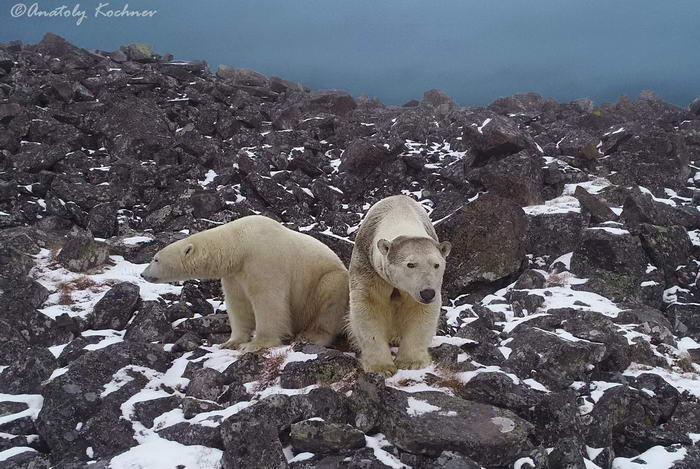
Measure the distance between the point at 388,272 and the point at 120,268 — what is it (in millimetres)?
7956

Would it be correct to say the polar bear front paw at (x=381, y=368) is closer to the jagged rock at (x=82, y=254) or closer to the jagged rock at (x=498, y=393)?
the jagged rock at (x=498, y=393)

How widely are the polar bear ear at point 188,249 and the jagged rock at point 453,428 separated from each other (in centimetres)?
389

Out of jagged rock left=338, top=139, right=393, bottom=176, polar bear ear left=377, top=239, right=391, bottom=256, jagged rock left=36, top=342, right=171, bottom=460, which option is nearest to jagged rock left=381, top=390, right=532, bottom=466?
polar bear ear left=377, top=239, right=391, bottom=256

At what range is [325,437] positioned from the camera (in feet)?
18.9

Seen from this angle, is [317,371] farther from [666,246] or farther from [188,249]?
[666,246]

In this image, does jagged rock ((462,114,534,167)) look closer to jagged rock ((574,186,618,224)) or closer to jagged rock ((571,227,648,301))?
jagged rock ((574,186,618,224))

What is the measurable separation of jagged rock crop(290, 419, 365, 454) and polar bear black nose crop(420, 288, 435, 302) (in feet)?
4.93

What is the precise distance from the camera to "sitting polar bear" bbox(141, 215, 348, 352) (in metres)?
8.35

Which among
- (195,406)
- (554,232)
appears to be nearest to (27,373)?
(195,406)

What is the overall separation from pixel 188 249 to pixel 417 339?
3701 mm

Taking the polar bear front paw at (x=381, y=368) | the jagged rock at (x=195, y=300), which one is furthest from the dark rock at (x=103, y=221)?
the polar bear front paw at (x=381, y=368)

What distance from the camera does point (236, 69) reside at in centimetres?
3897

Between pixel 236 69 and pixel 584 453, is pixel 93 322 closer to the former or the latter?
pixel 584 453

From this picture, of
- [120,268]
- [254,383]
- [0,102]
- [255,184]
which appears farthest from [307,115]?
[254,383]
